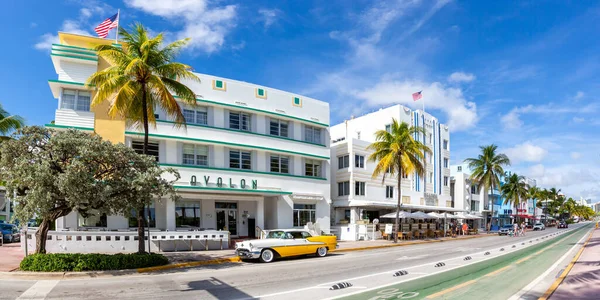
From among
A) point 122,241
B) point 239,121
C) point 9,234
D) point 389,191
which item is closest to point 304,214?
point 239,121

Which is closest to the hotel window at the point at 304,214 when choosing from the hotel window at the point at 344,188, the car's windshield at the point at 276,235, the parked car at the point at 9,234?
the hotel window at the point at 344,188

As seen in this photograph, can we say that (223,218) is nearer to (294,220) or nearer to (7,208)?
(294,220)

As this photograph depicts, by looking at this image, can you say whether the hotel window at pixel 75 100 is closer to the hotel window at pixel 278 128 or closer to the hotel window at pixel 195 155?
the hotel window at pixel 195 155

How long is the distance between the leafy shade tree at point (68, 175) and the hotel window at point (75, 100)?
8892 millimetres

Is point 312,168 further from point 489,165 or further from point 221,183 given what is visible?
point 489,165

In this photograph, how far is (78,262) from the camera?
14945 mm

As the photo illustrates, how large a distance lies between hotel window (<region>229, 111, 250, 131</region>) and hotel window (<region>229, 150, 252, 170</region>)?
1839mm

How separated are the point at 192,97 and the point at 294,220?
15861 mm

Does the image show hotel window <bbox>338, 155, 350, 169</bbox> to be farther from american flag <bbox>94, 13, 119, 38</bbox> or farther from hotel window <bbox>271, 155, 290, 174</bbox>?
american flag <bbox>94, 13, 119, 38</bbox>

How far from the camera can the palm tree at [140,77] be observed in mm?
17500

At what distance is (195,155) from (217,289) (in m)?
16.5

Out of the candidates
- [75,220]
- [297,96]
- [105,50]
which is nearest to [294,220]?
[297,96]

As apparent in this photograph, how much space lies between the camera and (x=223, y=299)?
34.7ft

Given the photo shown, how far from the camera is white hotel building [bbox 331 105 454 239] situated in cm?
3778
